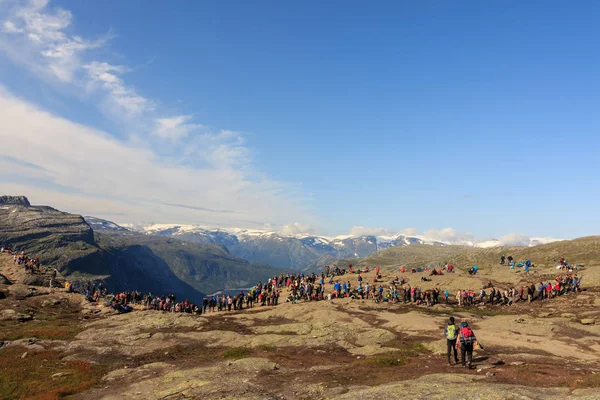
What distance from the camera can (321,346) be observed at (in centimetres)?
3164

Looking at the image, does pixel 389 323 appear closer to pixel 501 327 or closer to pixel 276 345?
pixel 501 327

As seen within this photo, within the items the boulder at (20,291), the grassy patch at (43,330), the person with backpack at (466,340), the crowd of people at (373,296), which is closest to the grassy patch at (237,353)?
the person with backpack at (466,340)

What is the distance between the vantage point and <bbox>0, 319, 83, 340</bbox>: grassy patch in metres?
35.9

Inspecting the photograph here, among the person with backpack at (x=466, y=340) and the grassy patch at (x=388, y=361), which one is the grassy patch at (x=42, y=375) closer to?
the grassy patch at (x=388, y=361)

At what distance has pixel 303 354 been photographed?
29125 mm

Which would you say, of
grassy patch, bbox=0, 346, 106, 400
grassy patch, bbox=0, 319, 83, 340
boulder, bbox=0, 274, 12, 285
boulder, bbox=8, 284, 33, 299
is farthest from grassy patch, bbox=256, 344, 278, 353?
boulder, bbox=0, 274, 12, 285

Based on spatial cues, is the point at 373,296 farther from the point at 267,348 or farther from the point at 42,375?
the point at 42,375

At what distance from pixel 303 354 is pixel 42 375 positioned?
19.7 meters

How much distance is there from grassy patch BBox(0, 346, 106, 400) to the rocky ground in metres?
0.11

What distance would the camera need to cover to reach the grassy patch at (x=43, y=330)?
118 ft

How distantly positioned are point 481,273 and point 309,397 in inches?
2564

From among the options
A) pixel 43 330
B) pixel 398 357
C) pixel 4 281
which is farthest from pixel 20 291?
pixel 398 357

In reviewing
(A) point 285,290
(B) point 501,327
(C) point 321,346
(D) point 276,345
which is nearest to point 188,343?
(D) point 276,345

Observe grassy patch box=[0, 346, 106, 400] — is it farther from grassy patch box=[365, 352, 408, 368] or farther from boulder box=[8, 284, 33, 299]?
boulder box=[8, 284, 33, 299]
